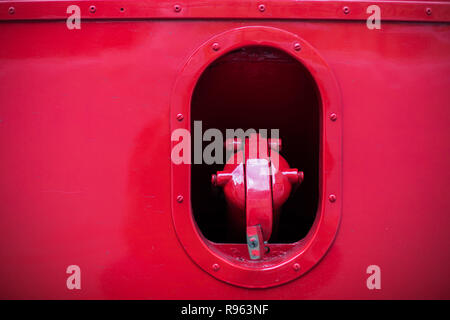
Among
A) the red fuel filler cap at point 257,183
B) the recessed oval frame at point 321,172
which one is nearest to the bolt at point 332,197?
the recessed oval frame at point 321,172

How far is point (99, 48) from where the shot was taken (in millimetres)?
1005

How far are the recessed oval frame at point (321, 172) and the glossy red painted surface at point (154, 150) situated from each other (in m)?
0.02

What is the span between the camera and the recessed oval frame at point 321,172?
0.99 meters

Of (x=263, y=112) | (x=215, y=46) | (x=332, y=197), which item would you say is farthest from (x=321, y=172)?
(x=215, y=46)

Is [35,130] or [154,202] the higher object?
[35,130]

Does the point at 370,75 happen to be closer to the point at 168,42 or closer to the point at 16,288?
the point at 168,42

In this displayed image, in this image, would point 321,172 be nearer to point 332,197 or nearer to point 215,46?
point 332,197

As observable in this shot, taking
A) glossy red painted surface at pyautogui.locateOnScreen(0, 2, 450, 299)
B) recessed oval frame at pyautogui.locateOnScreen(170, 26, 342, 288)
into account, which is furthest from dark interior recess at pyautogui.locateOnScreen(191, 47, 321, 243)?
glossy red painted surface at pyautogui.locateOnScreen(0, 2, 450, 299)

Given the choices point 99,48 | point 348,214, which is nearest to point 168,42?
point 99,48

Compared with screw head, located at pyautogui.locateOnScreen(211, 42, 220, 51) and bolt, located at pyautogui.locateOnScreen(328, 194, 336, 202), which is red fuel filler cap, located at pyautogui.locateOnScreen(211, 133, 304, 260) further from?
screw head, located at pyautogui.locateOnScreen(211, 42, 220, 51)

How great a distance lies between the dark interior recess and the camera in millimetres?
1176

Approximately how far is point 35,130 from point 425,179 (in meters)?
1.13

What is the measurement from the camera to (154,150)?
1.01m
